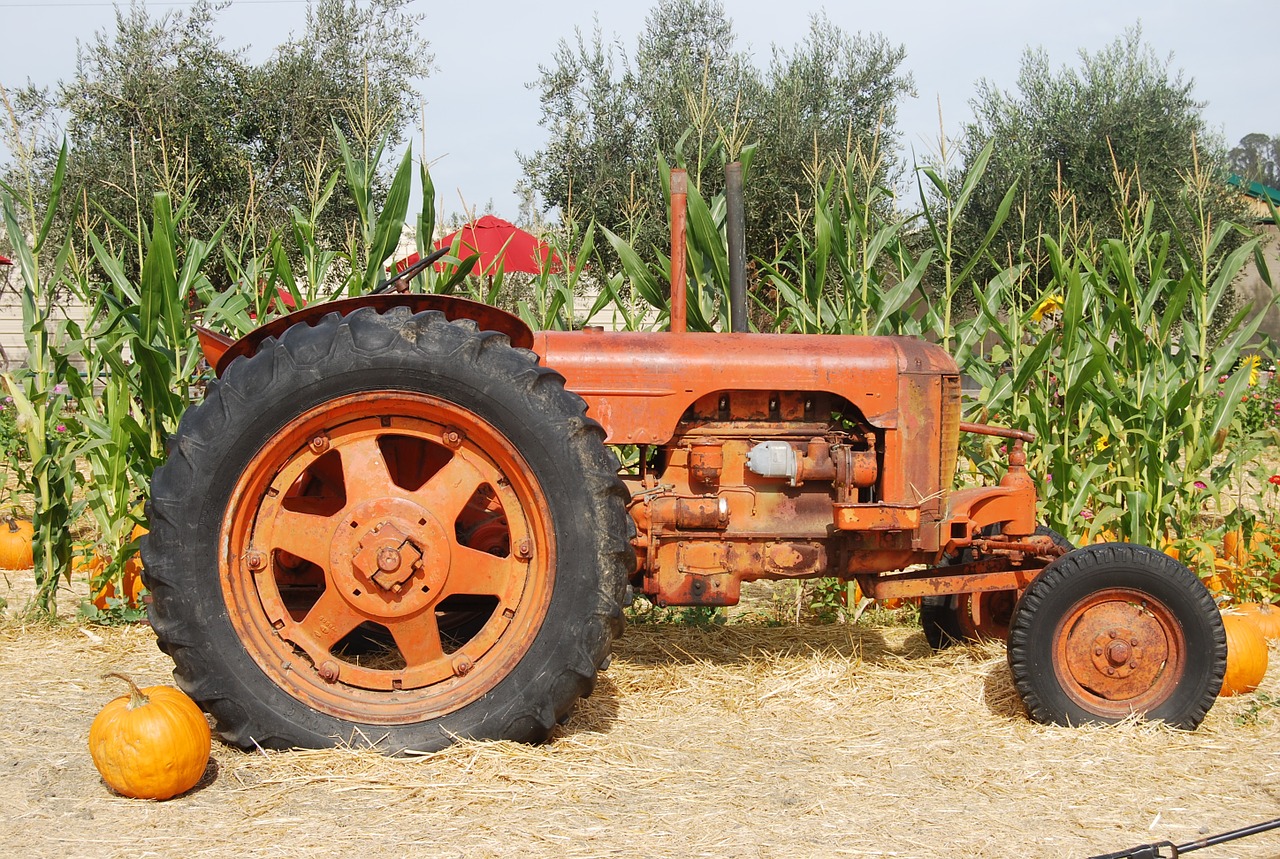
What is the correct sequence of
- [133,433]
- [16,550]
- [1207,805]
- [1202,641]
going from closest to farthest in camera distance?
1. [1207,805]
2. [1202,641]
3. [133,433]
4. [16,550]

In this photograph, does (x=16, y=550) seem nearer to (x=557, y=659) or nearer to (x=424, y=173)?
(x=424, y=173)

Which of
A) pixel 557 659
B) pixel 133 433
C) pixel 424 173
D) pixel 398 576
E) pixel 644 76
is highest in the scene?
pixel 644 76

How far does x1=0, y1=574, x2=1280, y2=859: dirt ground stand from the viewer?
281 cm

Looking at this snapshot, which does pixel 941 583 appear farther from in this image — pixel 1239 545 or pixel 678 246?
pixel 1239 545

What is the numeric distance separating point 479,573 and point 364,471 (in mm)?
482

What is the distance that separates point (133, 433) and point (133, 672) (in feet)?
3.72

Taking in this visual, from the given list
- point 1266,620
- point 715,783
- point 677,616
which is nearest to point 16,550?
point 677,616

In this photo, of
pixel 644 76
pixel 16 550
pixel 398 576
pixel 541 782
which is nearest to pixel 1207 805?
pixel 541 782

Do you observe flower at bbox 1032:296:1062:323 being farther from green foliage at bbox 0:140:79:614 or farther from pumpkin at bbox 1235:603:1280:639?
green foliage at bbox 0:140:79:614

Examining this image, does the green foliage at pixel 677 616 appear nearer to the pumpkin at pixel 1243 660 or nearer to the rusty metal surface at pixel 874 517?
the rusty metal surface at pixel 874 517

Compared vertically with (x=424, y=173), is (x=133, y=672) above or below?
below

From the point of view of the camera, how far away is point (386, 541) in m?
3.38

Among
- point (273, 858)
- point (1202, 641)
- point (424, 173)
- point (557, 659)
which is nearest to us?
point (273, 858)

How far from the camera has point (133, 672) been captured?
4.49 metres
